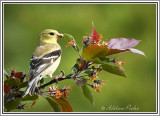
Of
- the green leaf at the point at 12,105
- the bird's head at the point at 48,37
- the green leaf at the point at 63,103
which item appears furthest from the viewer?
the bird's head at the point at 48,37

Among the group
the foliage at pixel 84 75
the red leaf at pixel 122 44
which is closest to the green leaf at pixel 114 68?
the foliage at pixel 84 75

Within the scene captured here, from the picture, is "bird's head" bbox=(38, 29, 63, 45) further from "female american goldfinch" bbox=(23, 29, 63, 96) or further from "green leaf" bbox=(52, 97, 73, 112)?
"green leaf" bbox=(52, 97, 73, 112)

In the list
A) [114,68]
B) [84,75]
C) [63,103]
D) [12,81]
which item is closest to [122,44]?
[114,68]

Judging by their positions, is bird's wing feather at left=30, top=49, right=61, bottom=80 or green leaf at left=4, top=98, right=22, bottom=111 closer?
green leaf at left=4, top=98, right=22, bottom=111

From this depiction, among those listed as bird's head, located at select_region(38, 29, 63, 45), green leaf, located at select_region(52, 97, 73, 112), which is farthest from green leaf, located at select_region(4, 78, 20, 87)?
bird's head, located at select_region(38, 29, 63, 45)

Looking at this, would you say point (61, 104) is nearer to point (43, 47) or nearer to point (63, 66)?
point (43, 47)

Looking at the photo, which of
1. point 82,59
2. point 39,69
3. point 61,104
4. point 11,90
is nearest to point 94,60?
point 82,59

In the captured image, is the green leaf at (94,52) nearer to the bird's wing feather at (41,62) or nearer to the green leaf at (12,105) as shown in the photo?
the green leaf at (12,105)
